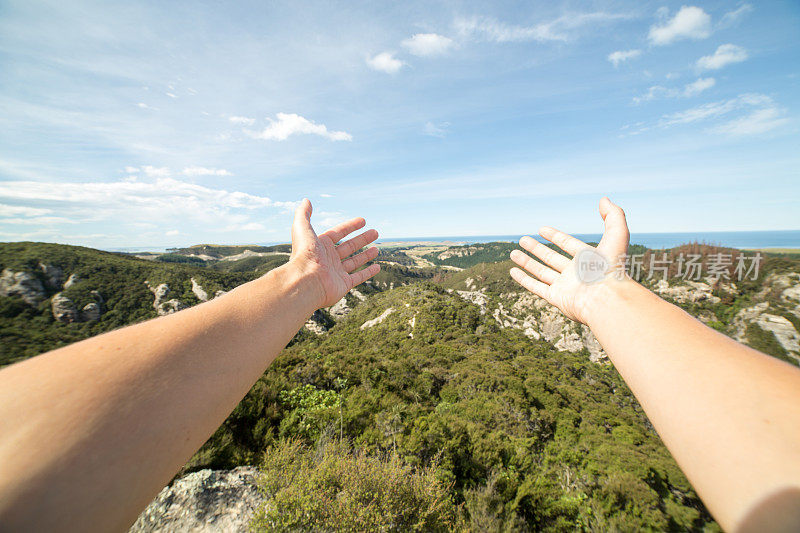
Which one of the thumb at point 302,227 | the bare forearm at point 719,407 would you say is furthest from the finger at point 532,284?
the thumb at point 302,227

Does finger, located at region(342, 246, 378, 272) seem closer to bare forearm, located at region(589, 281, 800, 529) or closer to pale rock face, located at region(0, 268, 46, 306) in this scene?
bare forearm, located at region(589, 281, 800, 529)

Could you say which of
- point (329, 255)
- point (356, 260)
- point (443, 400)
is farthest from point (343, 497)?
point (443, 400)

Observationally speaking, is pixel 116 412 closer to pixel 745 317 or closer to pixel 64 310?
pixel 64 310

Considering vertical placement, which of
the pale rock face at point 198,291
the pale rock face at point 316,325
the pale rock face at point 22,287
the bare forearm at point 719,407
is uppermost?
the bare forearm at point 719,407

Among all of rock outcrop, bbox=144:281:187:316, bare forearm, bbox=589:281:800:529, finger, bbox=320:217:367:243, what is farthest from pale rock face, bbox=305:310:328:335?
bare forearm, bbox=589:281:800:529

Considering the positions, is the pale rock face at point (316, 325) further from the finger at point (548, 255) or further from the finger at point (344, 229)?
the finger at point (548, 255)

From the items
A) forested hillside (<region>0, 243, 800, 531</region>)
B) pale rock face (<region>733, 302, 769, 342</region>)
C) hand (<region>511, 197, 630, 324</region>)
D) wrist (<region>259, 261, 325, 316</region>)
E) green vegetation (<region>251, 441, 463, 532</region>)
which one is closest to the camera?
wrist (<region>259, 261, 325, 316</region>)

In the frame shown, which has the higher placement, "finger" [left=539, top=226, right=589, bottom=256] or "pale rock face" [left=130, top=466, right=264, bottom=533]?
"finger" [left=539, top=226, right=589, bottom=256]
